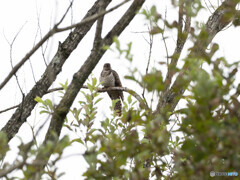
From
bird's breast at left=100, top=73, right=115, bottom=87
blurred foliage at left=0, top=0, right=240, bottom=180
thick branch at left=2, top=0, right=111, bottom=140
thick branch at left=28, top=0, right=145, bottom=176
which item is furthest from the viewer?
bird's breast at left=100, top=73, right=115, bottom=87

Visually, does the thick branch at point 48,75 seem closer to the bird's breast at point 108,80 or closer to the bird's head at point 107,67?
the bird's breast at point 108,80

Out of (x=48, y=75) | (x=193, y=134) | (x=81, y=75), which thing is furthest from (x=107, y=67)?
(x=193, y=134)

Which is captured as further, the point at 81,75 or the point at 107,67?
the point at 107,67

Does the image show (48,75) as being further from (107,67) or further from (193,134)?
(107,67)

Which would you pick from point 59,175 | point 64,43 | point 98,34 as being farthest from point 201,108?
point 64,43

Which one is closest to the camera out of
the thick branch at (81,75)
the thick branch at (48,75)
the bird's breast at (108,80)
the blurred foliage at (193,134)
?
the blurred foliage at (193,134)

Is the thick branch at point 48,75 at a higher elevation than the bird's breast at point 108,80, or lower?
lower

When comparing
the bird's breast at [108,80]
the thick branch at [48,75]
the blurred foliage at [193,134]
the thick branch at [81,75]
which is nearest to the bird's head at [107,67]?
the bird's breast at [108,80]

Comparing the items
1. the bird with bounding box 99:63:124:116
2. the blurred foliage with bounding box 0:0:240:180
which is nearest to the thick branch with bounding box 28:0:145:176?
the blurred foliage with bounding box 0:0:240:180

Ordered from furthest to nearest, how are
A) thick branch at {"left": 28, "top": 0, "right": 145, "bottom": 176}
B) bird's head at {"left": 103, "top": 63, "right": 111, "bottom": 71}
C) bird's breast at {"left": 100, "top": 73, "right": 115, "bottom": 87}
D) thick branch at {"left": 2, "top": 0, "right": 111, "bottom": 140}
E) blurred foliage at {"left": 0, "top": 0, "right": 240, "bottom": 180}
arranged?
bird's head at {"left": 103, "top": 63, "right": 111, "bottom": 71}
bird's breast at {"left": 100, "top": 73, "right": 115, "bottom": 87}
thick branch at {"left": 2, "top": 0, "right": 111, "bottom": 140}
thick branch at {"left": 28, "top": 0, "right": 145, "bottom": 176}
blurred foliage at {"left": 0, "top": 0, "right": 240, "bottom": 180}

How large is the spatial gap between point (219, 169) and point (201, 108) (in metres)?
0.63

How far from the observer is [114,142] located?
6.10 feet

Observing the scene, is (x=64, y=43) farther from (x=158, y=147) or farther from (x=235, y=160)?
(x=235, y=160)

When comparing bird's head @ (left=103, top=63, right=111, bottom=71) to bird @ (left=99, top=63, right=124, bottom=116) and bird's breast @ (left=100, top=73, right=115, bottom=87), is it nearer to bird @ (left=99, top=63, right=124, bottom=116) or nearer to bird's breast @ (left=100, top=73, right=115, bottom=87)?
bird @ (left=99, top=63, right=124, bottom=116)
